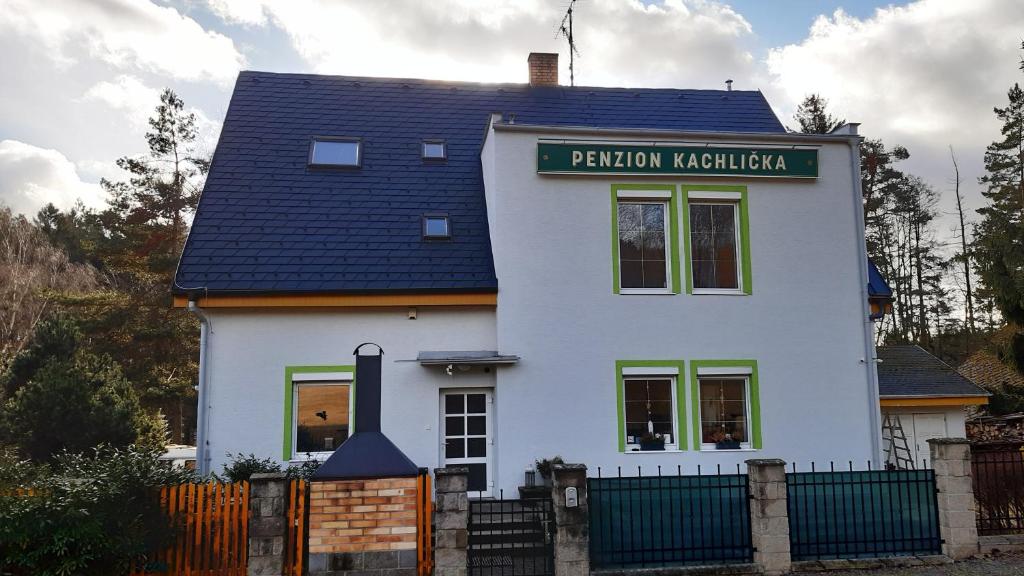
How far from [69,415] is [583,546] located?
48.6 feet

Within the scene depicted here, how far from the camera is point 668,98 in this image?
1753 centimetres

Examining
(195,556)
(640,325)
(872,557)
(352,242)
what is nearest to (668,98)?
(640,325)

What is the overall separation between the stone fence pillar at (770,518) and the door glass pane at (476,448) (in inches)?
185

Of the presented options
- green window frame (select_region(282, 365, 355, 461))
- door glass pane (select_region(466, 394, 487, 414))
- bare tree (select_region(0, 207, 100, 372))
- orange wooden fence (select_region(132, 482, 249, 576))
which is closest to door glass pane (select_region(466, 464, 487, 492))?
door glass pane (select_region(466, 394, 487, 414))

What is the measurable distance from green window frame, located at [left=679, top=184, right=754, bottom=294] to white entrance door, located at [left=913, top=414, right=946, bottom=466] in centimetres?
642

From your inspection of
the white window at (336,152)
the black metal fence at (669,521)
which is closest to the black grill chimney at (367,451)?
the black metal fence at (669,521)

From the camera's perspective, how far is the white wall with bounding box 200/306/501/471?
11.2 m

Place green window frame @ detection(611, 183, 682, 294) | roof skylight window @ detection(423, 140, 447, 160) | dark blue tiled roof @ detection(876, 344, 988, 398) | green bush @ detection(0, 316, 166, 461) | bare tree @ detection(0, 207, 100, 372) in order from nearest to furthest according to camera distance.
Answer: green window frame @ detection(611, 183, 682, 294) → roof skylight window @ detection(423, 140, 447, 160) → dark blue tiled roof @ detection(876, 344, 988, 398) → green bush @ detection(0, 316, 166, 461) → bare tree @ detection(0, 207, 100, 372)

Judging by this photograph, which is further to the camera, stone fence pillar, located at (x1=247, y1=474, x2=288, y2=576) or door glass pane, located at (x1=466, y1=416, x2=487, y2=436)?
door glass pane, located at (x1=466, y1=416, x2=487, y2=436)

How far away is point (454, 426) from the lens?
11.8 m

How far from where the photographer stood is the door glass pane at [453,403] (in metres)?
11.8

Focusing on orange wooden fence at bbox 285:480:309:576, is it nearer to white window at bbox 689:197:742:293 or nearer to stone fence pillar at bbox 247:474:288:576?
stone fence pillar at bbox 247:474:288:576

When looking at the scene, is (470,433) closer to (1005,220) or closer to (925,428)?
(925,428)

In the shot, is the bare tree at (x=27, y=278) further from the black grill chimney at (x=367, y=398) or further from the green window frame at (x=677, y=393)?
the green window frame at (x=677, y=393)
